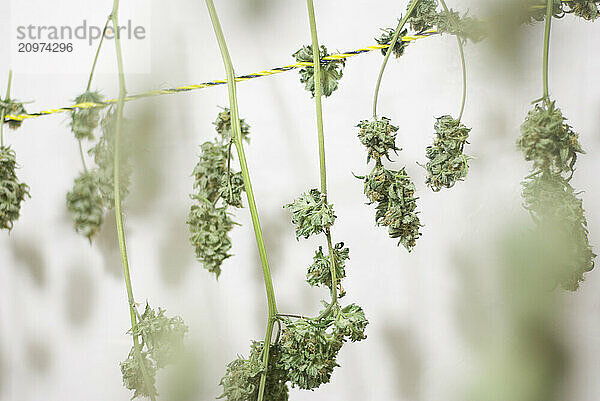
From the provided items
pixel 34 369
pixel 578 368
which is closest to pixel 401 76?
pixel 578 368

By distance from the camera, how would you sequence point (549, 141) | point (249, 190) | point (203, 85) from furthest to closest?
point (203, 85) < point (249, 190) < point (549, 141)

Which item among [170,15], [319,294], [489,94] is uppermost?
[170,15]

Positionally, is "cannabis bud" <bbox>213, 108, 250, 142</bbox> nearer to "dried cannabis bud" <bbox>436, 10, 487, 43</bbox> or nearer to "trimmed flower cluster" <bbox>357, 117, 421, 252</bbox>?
"trimmed flower cluster" <bbox>357, 117, 421, 252</bbox>

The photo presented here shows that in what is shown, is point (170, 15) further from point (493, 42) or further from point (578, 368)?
point (578, 368)

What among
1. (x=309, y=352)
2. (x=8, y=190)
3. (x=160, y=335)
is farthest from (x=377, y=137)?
(x=8, y=190)

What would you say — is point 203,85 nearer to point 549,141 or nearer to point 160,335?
point 160,335

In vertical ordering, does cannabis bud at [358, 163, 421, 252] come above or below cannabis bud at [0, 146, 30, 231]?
below

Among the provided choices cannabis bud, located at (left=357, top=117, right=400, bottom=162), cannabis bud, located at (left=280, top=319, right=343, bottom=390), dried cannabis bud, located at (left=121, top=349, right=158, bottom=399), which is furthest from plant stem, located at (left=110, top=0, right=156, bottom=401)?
cannabis bud, located at (left=357, top=117, right=400, bottom=162)
